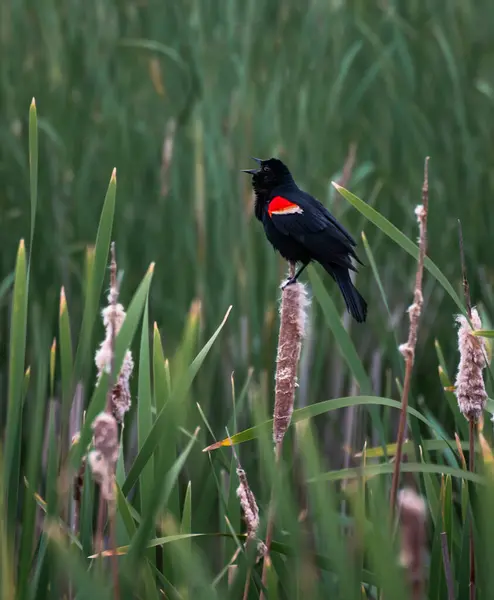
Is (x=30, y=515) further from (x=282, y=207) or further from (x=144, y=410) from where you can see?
(x=282, y=207)

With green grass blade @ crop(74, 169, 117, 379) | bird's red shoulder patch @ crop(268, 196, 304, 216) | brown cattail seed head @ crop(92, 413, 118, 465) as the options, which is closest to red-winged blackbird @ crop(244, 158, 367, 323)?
bird's red shoulder patch @ crop(268, 196, 304, 216)

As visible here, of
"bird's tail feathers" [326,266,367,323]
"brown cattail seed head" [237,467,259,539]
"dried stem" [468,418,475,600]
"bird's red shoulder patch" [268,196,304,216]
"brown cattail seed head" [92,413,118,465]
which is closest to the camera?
"brown cattail seed head" [92,413,118,465]

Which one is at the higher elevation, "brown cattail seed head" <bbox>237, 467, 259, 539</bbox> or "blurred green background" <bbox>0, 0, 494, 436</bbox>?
"blurred green background" <bbox>0, 0, 494, 436</bbox>

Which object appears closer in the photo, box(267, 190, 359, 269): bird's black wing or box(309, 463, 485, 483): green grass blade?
box(309, 463, 485, 483): green grass blade

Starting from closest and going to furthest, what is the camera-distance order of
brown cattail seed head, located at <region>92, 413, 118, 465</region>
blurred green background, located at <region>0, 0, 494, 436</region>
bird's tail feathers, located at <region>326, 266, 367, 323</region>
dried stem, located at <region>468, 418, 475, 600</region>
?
brown cattail seed head, located at <region>92, 413, 118, 465</region> → dried stem, located at <region>468, 418, 475, 600</region> → bird's tail feathers, located at <region>326, 266, 367, 323</region> → blurred green background, located at <region>0, 0, 494, 436</region>

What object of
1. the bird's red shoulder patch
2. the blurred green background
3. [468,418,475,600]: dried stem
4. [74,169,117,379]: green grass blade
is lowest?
[468,418,475,600]: dried stem

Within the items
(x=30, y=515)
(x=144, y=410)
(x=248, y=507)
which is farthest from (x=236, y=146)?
(x=248, y=507)

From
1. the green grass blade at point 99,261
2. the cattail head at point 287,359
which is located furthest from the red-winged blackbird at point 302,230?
the green grass blade at point 99,261

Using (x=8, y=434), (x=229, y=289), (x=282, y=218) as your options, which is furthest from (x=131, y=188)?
(x=8, y=434)

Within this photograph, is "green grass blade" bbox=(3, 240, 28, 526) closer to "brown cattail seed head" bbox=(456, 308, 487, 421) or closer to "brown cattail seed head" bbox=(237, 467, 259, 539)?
"brown cattail seed head" bbox=(237, 467, 259, 539)

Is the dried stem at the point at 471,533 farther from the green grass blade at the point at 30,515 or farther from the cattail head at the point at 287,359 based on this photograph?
the green grass blade at the point at 30,515

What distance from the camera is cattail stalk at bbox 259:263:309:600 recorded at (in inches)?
34.2

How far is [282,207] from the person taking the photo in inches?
53.4

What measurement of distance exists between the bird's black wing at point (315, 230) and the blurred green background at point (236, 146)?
25.3 inches
